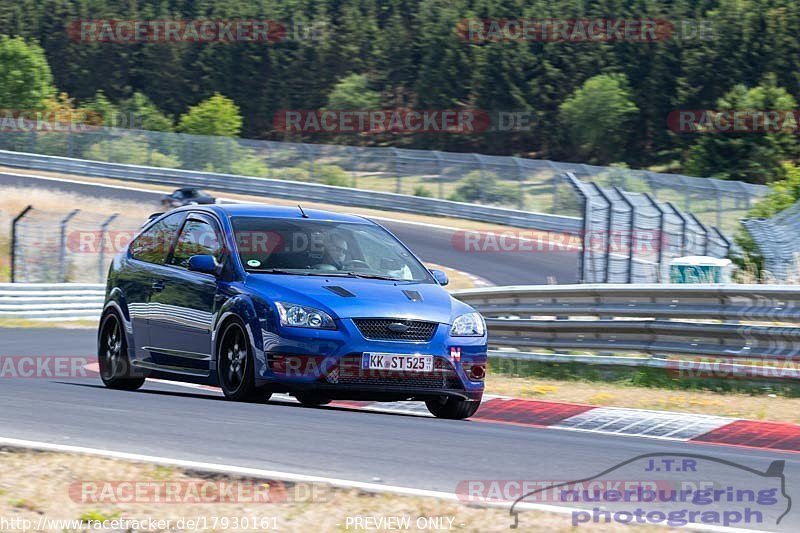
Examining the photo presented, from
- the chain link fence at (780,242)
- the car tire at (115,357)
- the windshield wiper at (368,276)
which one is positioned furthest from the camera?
the chain link fence at (780,242)

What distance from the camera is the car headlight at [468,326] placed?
9.01 metres

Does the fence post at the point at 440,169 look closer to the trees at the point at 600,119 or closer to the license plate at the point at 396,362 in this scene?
the license plate at the point at 396,362

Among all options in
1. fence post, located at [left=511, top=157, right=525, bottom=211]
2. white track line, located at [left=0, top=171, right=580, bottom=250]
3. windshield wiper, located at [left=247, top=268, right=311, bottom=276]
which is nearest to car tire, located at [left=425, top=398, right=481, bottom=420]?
windshield wiper, located at [left=247, top=268, right=311, bottom=276]

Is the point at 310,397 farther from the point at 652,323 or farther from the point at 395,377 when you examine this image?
the point at 652,323

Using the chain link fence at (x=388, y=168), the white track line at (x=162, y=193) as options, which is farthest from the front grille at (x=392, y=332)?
the white track line at (x=162, y=193)

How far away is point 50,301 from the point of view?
977 inches

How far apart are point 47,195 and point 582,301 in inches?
1387

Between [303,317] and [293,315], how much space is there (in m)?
0.07

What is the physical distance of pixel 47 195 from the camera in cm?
4600

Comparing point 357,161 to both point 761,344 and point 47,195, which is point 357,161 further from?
point 761,344

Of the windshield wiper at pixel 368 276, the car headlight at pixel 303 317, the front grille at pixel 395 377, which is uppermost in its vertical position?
the windshield wiper at pixel 368 276

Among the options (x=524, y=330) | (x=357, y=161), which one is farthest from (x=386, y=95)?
(x=524, y=330)

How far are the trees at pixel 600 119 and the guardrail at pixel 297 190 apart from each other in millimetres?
41461

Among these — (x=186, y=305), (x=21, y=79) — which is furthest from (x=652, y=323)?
(x=21, y=79)
